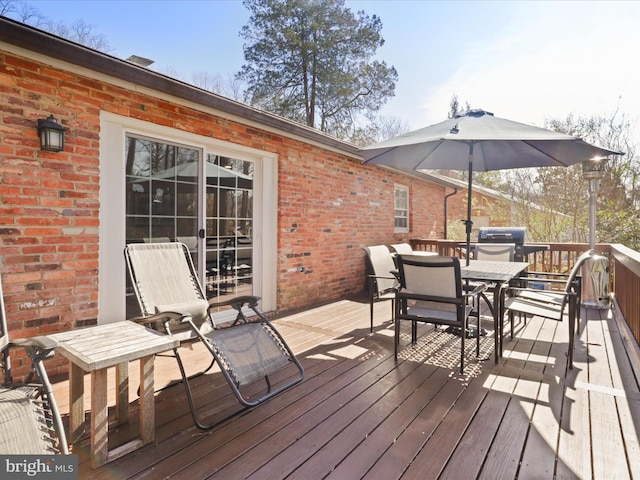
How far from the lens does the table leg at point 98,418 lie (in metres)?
1.82

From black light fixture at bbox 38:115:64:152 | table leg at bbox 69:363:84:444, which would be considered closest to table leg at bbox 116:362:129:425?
table leg at bbox 69:363:84:444

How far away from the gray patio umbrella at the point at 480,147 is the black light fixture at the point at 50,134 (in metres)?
2.87

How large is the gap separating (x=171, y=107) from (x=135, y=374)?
2582 mm

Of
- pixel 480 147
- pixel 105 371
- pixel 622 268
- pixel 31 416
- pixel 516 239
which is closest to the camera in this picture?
pixel 31 416

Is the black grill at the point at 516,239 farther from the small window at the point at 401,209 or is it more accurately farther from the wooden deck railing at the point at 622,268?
the small window at the point at 401,209

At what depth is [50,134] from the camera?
2854 millimetres

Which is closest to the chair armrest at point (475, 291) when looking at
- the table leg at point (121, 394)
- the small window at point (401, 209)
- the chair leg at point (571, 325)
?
the chair leg at point (571, 325)

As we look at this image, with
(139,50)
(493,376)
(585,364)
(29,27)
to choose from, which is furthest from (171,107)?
(139,50)

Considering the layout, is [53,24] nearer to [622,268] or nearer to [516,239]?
[516,239]

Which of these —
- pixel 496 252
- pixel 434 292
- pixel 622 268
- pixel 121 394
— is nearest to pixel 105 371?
pixel 121 394

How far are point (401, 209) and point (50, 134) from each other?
692 cm

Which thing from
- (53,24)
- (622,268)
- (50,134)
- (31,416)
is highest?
(53,24)

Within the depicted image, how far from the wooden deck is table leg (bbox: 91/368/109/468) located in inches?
2.6

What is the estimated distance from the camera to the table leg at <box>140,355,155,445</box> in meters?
2.05
